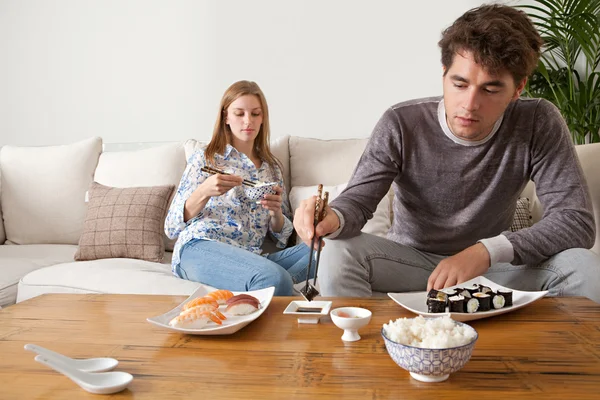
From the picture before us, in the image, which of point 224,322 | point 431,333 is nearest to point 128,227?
point 224,322

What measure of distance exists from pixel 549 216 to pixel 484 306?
1.79 feet

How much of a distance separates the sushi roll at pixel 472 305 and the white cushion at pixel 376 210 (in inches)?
49.1

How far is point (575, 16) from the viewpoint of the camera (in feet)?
9.02

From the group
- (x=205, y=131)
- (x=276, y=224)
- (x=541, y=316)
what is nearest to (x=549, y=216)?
(x=541, y=316)

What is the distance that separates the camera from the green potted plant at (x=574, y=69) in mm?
2775

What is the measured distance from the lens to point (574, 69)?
126 inches

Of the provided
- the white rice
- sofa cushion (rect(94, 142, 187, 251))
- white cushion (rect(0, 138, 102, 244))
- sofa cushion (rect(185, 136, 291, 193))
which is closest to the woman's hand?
sofa cushion (rect(185, 136, 291, 193))

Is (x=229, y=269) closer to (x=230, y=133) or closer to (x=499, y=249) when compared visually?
(x=230, y=133)

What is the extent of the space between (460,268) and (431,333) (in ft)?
1.77

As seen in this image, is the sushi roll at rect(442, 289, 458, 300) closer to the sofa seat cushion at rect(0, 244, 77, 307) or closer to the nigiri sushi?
the nigiri sushi

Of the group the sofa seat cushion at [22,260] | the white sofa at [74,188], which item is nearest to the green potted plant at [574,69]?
the white sofa at [74,188]

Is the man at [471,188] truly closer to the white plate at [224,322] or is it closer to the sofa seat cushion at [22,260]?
the white plate at [224,322]

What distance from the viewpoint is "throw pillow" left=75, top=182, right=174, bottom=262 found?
2557 millimetres

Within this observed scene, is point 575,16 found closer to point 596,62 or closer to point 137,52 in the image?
point 596,62
